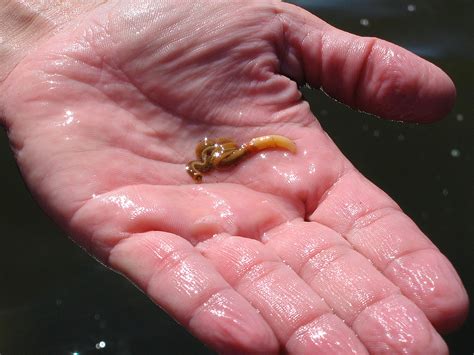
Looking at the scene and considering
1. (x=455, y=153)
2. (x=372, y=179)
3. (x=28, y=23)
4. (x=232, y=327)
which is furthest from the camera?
(x=455, y=153)

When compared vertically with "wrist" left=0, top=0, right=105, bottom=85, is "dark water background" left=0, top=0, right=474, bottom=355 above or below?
below

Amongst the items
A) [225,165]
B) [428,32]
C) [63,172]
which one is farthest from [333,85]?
[428,32]

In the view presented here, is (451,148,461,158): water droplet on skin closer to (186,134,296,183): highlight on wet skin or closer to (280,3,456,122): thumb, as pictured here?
(280,3,456,122): thumb

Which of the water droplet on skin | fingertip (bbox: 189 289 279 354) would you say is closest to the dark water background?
the water droplet on skin

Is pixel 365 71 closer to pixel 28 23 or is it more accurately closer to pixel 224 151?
pixel 224 151

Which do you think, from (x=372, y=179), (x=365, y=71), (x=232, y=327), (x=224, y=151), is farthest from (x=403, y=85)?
(x=232, y=327)

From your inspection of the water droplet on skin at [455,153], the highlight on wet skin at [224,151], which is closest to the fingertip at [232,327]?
the highlight on wet skin at [224,151]
